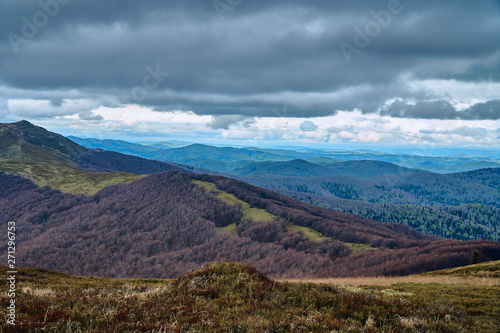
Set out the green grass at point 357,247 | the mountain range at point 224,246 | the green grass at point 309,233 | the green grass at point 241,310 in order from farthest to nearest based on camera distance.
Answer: the green grass at point 309,233 < the green grass at point 357,247 < the mountain range at point 224,246 < the green grass at point 241,310

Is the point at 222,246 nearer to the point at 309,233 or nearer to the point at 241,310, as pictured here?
the point at 309,233

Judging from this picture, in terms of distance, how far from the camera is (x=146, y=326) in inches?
448

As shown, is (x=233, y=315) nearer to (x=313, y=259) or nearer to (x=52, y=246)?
(x=313, y=259)

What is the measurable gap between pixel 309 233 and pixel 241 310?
157 meters

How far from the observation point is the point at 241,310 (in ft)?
44.3

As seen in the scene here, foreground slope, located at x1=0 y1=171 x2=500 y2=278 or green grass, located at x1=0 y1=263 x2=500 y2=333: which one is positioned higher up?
green grass, located at x1=0 y1=263 x2=500 y2=333

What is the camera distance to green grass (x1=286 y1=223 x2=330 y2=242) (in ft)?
505

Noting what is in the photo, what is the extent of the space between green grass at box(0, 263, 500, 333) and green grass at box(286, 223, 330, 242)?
140550mm

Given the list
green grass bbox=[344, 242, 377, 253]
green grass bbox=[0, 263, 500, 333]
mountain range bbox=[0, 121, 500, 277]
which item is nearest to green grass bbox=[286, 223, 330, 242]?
mountain range bbox=[0, 121, 500, 277]

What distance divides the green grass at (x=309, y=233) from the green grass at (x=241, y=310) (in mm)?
140550

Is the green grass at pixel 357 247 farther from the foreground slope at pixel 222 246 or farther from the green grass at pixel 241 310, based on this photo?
the green grass at pixel 241 310

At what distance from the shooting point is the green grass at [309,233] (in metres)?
154

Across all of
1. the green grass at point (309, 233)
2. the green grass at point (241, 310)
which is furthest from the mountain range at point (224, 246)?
the green grass at point (241, 310)

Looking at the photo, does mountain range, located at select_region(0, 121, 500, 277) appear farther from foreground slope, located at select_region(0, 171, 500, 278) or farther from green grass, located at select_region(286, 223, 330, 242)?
green grass, located at select_region(286, 223, 330, 242)
